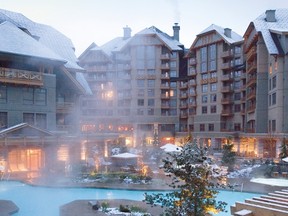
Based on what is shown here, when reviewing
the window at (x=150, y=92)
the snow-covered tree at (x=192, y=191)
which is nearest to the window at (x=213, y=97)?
the window at (x=150, y=92)

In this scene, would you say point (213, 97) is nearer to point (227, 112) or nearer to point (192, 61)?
point (227, 112)

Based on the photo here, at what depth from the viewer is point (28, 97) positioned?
32.3m

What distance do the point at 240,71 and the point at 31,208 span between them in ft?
138

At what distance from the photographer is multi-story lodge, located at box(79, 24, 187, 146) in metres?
61.5

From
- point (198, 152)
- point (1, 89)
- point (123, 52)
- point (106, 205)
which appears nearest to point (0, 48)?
point (1, 89)

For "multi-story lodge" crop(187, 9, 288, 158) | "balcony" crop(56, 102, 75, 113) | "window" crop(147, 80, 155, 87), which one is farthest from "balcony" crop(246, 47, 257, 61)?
"balcony" crop(56, 102, 75, 113)

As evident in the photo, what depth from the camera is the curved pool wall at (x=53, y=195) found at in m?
18.8

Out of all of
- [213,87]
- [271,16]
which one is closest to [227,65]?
[213,87]

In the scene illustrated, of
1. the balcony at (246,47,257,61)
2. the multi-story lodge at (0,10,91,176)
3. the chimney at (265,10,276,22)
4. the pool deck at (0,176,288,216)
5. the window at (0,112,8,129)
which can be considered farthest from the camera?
the balcony at (246,47,257,61)

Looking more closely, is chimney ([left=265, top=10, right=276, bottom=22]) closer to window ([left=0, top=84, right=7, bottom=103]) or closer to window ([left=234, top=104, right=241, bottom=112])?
window ([left=234, top=104, right=241, bottom=112])

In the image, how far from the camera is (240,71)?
176 ft

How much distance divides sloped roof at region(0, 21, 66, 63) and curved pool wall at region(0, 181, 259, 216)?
1129cm

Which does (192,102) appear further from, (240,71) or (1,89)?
(1,89)

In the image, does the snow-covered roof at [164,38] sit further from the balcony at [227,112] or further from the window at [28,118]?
the window at [28,118]
